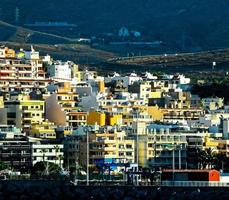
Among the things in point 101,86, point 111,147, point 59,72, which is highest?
point 59,72

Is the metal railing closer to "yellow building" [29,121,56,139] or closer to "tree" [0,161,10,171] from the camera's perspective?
"tree" [0,161,10,171]

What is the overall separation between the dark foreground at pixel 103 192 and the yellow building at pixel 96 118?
1208 inches

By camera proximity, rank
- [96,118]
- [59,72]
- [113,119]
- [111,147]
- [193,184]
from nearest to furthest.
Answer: [193,184]
[111,147]
[96,118]
[113,119]
[59,72]

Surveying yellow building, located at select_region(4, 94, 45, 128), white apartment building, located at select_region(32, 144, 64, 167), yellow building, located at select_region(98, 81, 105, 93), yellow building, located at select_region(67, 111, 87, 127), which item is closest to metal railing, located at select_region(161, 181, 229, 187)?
white apartment building, located at select_region(32, 144, 64, 167)

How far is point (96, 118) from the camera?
332 feet

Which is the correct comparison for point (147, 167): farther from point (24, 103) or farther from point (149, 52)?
point (149, 52)

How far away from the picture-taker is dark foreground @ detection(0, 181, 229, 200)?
6588cm

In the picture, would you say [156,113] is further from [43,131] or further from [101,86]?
[43,131]

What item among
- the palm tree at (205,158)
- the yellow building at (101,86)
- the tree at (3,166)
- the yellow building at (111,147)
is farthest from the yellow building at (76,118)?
the tree at (3,166)

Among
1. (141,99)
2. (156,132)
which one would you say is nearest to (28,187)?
(156,132)

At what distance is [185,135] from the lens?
96562 millimetres

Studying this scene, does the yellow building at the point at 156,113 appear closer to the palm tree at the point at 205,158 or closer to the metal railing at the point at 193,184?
the palm tree at the point at 205,158

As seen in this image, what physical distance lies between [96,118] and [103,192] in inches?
1343

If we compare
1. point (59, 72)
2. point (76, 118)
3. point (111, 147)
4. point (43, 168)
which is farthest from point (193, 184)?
point (59, 72)
